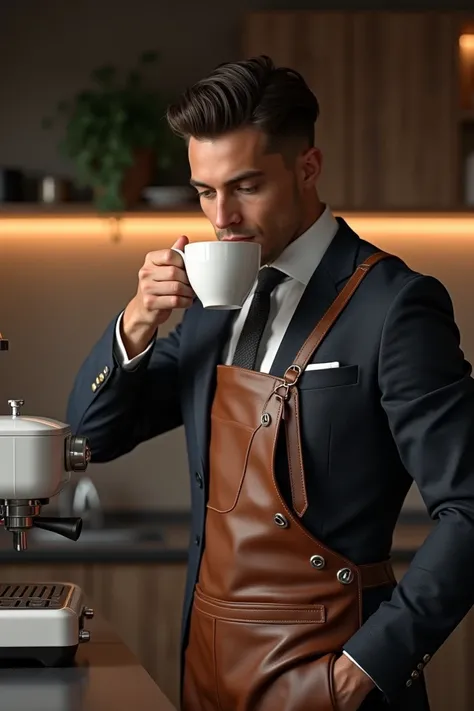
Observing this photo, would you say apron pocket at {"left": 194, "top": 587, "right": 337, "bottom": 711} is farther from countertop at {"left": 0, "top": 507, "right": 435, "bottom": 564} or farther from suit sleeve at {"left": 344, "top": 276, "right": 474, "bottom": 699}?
countertop at {"left": 0, "top": 507, "right": 435, "bottom": 564}

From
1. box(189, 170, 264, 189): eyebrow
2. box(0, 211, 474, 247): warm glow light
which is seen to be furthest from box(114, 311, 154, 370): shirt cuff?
box(0, 211, 474, 247): warm glow light

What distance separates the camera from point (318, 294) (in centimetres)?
188

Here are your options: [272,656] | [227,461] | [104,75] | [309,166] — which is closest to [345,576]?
[272,656]

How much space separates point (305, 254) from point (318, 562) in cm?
51

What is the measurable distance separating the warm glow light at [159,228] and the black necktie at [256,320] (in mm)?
1818

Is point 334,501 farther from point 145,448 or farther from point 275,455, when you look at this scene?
point 145,448

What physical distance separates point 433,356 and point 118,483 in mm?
2315

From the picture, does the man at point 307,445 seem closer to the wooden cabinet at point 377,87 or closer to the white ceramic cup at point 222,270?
the white ceramic cup at point 222,270

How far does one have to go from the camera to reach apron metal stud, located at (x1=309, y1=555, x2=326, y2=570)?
1.75 metres

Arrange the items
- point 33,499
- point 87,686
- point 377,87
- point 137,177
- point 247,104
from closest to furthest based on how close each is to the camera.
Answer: point 87,686, point 33,499, point 247,104, point 377,87, point 137,177

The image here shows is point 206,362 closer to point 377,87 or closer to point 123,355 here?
point 123,355

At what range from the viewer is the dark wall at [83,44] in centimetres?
385

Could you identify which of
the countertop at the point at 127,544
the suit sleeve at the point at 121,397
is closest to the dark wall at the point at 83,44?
the countertop at the point at 127,544

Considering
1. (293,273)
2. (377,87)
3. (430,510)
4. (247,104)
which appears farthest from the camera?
(377,87)
